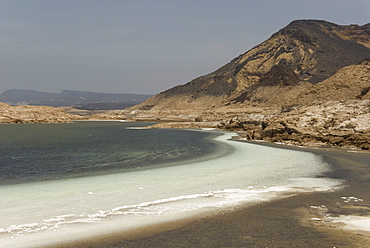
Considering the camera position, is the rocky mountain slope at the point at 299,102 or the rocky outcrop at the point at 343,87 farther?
the rocky outcrop at the point at 343,87

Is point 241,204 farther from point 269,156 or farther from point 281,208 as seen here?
point 269,156

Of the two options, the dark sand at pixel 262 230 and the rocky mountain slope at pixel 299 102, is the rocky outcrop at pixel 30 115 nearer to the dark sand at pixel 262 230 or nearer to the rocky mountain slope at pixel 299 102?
the rocky mountain slope at pixel 299 102

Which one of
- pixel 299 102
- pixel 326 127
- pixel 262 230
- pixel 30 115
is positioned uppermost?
pixel 299 102

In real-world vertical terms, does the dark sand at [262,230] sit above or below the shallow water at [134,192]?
above

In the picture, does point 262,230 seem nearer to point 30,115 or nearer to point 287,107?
point 287,107

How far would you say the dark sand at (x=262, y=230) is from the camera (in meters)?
8.66

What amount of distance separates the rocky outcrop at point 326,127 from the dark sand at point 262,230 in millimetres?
22194

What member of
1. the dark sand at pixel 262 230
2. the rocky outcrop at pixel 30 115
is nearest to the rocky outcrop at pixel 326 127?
the dark sand at pixel 262 230


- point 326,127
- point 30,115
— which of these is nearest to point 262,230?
point 326,127

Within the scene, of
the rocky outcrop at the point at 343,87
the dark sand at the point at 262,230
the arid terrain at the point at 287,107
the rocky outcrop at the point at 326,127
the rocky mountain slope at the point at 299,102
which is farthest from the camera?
the rocky outcrop at the point at 343,87

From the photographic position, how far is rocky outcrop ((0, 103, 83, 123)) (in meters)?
116

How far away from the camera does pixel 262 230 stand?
962 cm

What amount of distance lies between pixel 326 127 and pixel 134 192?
1083 inches

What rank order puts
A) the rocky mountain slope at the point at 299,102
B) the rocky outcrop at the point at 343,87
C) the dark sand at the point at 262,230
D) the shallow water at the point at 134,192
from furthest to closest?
1. the rocky outcrop at the point at 343,87
2. the rocky mountain slope at the point at 299,102
3. the shallow water at the point at 134,192
4. the dark sand at the point at 262,230
